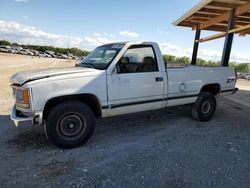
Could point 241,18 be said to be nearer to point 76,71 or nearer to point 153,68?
point 153,68

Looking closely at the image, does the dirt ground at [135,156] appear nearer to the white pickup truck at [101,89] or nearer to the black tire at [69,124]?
the black tire at [69,124]

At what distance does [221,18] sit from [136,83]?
719 centimetres

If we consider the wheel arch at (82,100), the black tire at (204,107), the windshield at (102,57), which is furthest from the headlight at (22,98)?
the black tire at (204,107)

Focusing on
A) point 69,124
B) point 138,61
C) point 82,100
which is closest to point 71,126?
point 69,124

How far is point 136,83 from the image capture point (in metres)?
4.39

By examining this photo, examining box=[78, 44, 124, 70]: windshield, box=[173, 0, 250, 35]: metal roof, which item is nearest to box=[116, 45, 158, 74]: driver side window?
box=[78, 44, 124, 70]: windshield

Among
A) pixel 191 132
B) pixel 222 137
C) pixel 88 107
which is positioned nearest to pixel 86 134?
pixel 88 107

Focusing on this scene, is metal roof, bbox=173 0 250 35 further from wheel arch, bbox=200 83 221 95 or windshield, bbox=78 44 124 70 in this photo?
windshield, bbox=78 44 124 70

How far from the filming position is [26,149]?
385cm

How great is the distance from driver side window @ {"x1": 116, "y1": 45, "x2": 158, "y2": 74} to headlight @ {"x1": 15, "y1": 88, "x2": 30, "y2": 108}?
168 centimetres

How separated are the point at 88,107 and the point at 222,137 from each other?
9.73ft

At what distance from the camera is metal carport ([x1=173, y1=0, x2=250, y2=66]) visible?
785cm

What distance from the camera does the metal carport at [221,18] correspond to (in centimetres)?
785

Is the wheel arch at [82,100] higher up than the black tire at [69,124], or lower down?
higher up
